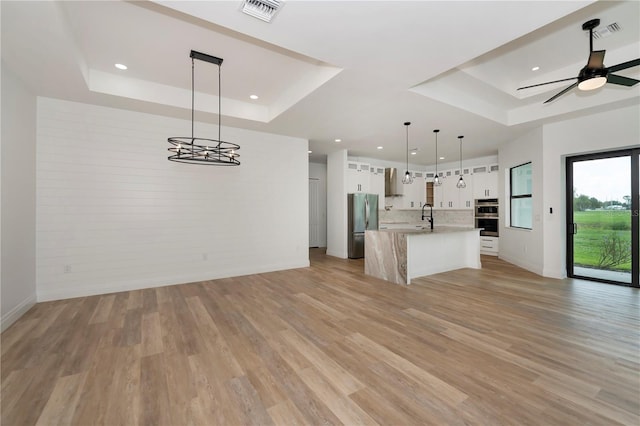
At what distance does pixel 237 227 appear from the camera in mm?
5422

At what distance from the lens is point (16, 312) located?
3.19 m

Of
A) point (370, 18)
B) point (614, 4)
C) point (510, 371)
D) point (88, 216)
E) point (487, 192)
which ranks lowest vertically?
point (510, 371)

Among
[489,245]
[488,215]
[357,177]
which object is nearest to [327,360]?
[357,177]

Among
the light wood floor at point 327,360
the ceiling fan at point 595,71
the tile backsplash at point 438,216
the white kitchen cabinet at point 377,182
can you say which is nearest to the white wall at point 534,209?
the tile backsplash at point 438,216

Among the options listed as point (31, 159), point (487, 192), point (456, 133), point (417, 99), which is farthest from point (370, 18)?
point (487, 192)

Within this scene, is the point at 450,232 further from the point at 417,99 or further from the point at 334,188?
the point at 334,188

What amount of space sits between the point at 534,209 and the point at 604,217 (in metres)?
1.03

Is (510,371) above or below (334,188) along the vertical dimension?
below

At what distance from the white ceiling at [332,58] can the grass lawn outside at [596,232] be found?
189cm

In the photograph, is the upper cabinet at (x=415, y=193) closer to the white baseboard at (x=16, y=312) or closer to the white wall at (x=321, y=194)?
the white wall at (x=321, y=194)

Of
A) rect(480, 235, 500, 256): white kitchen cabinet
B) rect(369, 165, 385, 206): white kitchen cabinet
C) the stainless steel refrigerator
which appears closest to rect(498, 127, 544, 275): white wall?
rect(480, 235, 500, 256): white kitchen cabinet

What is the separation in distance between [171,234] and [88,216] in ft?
3.92

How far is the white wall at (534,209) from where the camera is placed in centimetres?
540

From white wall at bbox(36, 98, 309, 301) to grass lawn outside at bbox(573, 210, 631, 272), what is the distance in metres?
5.78
